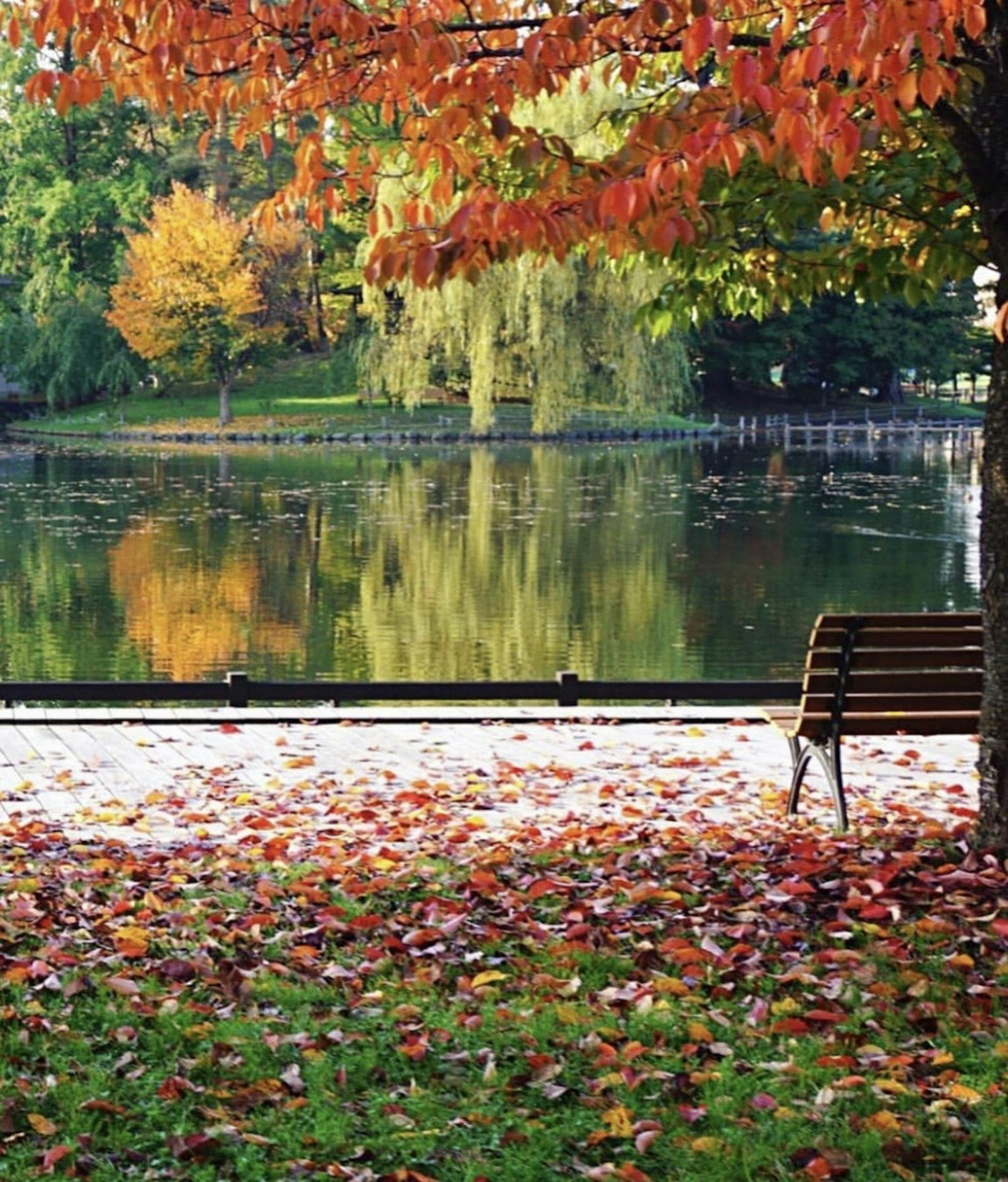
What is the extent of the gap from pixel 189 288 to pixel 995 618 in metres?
60.8

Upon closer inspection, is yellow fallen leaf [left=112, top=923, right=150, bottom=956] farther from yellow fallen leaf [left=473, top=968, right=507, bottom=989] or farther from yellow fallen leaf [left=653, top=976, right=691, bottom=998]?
yellow fallen leaf [left=653, top=976, right=691, bottom=998]

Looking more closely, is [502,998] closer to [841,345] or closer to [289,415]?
[289,415]

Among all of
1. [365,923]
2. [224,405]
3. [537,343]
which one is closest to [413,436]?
[224,405]

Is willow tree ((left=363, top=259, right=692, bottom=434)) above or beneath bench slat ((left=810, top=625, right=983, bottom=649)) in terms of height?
above

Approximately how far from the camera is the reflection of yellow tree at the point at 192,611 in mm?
20375

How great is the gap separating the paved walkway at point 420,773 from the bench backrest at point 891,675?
441 millimetres

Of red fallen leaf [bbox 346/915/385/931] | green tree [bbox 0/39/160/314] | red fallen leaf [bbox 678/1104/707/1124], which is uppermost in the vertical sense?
green tree [bbox 0/39/160/314]

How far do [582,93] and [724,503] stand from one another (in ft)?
105

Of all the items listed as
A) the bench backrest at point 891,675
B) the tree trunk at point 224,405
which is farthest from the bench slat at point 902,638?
the tree trunk at point 224,405

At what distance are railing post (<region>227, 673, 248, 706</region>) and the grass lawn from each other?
4189 millimetres

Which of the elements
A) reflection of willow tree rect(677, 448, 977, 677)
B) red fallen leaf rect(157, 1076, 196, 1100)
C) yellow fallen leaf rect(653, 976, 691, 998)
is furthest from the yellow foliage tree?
red fallen leaf rect(157, 1076, 196, 1100)

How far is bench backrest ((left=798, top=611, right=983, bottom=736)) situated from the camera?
7.76 m

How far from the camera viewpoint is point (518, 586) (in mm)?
25812

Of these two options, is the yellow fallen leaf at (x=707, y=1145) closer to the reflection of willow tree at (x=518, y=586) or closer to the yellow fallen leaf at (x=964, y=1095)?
the yellow fallen leaf at (x=964, y=1095)
